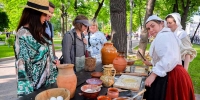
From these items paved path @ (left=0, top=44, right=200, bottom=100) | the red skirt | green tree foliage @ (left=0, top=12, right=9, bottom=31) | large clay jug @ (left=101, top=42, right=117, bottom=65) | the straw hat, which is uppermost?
green tree foliage @ (left=0, top=12, right=9, bottom=31)

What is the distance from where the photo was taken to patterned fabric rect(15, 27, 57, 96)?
5.91 feet

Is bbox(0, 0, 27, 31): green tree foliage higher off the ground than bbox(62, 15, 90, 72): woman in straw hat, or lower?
higher

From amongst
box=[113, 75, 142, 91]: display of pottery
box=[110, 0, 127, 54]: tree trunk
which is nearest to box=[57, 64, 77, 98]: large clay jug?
box=[113, 75, 142, 91]: display of pottery

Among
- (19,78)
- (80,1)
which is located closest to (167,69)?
(19,78)

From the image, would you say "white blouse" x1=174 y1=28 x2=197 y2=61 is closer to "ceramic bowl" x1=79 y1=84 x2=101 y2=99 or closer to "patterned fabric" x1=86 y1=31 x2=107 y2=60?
"patterned fabric" x1=86 y1=31 x2=107 y2=60

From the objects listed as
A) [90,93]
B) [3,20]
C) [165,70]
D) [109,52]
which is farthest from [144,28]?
[3,20]

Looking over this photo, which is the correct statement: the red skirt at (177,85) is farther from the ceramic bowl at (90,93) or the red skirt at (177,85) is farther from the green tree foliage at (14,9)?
the green tree foliage at (14,9)

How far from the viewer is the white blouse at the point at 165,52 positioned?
205 centimetres

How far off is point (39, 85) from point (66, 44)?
3.23ft

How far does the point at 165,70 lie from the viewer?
212 cm

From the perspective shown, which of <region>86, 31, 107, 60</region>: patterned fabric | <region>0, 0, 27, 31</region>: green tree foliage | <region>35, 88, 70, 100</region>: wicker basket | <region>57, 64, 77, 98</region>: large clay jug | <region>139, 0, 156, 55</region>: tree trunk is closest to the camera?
<region>35, 88, 70, 100</region>: wicker basket

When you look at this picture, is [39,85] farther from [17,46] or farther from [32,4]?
[32,4]

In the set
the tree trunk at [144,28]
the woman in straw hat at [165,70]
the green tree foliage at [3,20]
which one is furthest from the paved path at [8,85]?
the green tree foliage at [3,20]

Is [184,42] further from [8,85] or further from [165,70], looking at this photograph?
[8,85]
